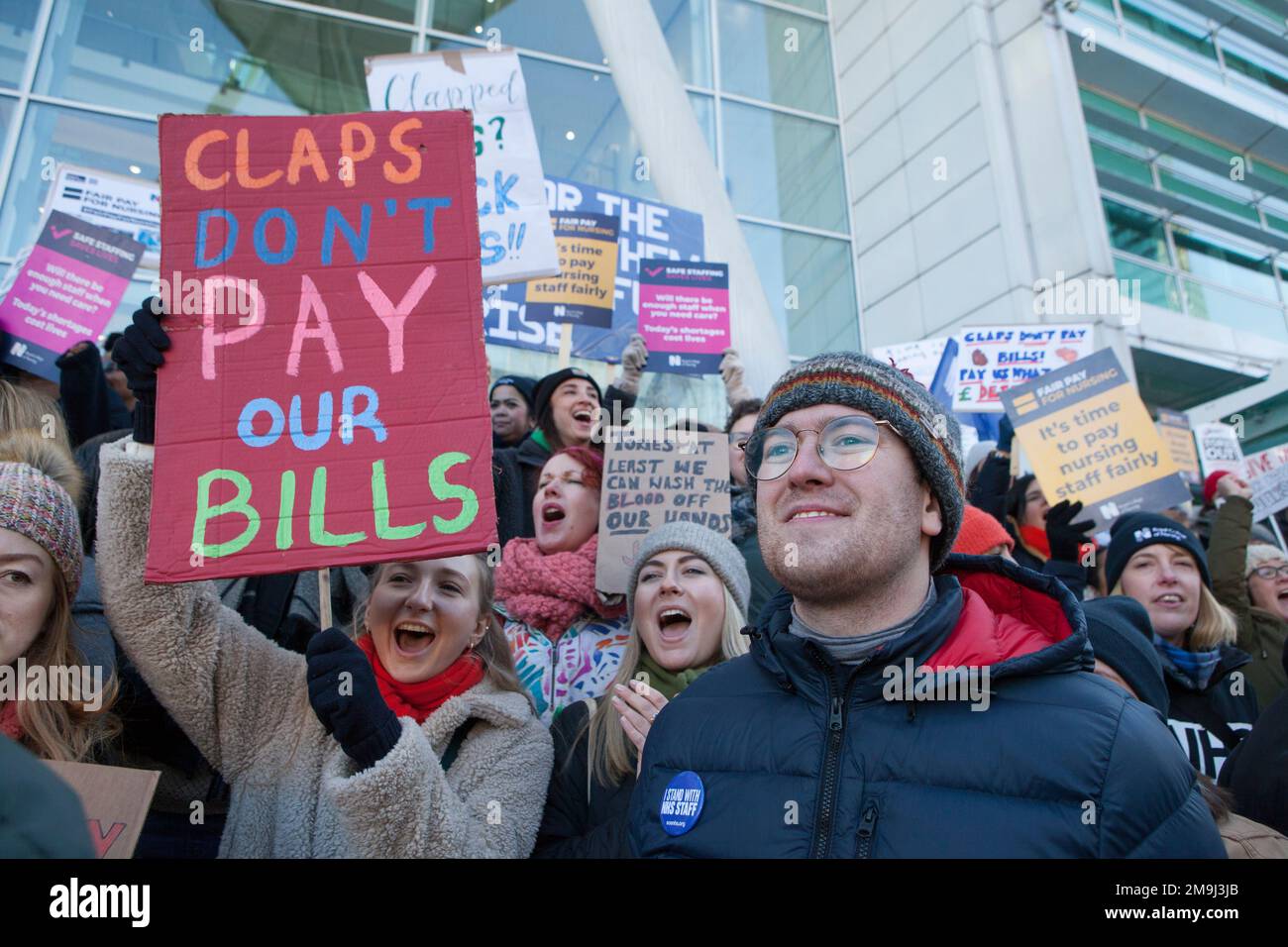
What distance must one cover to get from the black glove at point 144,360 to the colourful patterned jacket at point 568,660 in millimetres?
1242

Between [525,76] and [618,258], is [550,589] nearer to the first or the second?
[618,258]

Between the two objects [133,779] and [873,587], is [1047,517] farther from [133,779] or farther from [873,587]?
[133,779]

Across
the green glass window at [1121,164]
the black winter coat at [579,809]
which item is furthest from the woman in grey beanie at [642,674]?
the green glass window at [1121,164]

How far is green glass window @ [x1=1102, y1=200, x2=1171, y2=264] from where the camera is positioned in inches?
452

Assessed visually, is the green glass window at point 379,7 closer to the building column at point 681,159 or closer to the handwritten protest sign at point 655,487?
the building column at point 681,159

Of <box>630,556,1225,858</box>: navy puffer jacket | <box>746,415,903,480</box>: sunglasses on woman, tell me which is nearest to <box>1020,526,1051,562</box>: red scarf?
<box>630,556,1225,858</box>: navy puffer jacket

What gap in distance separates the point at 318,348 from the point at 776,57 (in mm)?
11775

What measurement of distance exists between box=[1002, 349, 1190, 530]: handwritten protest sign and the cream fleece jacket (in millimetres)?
3175

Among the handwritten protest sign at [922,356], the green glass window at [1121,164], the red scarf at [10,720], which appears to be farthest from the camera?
the green glass window at [1121,164]

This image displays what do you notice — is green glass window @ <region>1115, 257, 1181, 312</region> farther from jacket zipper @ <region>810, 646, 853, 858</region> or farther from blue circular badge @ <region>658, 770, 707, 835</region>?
blue circular badge @ <region>658, 770, 707, 835</region>

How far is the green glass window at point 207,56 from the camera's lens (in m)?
8.85

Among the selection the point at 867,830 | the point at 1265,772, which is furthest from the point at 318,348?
the point at 1265,772

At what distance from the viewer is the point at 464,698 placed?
2197mm
